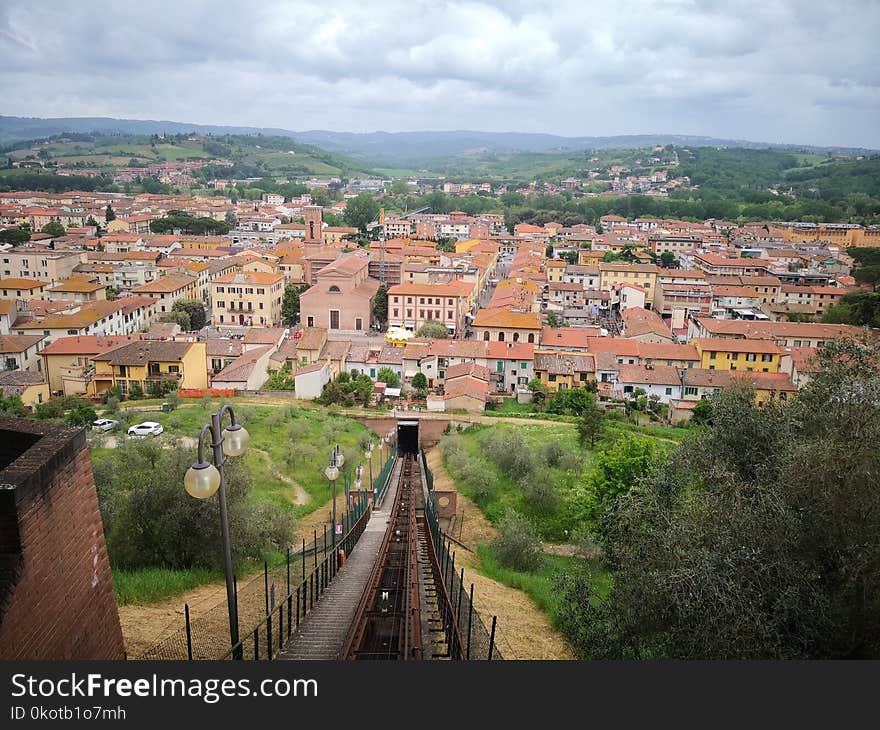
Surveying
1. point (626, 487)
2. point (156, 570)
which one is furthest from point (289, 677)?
point (626, 487)

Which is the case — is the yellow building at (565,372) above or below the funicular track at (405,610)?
below

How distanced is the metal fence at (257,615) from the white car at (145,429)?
13009 mm

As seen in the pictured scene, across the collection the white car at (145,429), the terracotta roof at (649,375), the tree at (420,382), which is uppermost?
the white car at (145,429)

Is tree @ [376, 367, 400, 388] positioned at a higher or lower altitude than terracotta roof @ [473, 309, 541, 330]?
lower

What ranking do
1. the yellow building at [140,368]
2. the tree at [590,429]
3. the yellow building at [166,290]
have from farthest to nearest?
the yellow building at [166,290] → the yellow building at [140,368] → the tree at [590,429]

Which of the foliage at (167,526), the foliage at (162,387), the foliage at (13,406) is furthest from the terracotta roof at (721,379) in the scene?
the foliage at (13,406)

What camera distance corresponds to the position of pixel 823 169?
536ft

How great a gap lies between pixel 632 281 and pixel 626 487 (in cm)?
4535

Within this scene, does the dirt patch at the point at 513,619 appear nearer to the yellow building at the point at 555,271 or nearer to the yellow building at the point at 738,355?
the yellow building at the point at 738,355

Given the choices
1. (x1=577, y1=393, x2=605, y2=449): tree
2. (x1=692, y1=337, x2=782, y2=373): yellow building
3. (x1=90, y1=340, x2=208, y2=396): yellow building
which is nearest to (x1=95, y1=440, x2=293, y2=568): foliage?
(x1=577, y1=393, x2=605, y2=449): tree

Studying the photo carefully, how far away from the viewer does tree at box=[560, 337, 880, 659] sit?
24.6ft

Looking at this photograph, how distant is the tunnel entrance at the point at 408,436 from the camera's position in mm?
34594

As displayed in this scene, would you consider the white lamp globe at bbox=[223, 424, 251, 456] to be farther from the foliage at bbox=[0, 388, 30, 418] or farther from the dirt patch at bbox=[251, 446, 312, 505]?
the foliage at bbox=[0, 388, 30, 418]

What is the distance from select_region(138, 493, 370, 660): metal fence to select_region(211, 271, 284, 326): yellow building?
4053 cm
